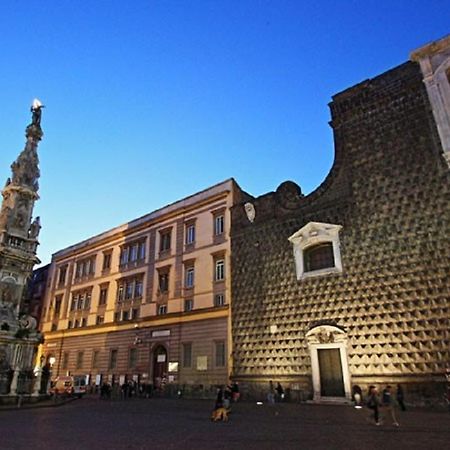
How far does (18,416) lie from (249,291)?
12.8m

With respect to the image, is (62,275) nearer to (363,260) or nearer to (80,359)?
(80,359)

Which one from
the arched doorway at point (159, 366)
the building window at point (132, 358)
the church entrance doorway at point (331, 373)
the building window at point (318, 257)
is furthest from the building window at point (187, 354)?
the building window at point (318, 257)

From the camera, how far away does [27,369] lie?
58.3ft

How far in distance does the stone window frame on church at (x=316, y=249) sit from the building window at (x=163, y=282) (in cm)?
1017

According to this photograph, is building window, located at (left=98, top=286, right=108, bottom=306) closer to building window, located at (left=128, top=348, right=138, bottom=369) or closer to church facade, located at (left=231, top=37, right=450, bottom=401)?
building window, located at (left=128, top=348, right=138, bottom=369)

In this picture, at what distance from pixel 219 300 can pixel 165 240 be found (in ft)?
24.8

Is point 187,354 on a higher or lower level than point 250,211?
lower

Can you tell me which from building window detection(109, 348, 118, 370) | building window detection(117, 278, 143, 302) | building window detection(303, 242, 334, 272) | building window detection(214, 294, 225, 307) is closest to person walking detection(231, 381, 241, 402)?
building window detection(214, 294, 225, 307)

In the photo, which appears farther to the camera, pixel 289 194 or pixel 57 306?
pixel 57 306

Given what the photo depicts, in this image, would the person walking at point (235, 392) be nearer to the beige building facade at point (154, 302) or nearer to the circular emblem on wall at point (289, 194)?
the beige building facade at point (154, 302)

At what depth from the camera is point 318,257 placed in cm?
2016

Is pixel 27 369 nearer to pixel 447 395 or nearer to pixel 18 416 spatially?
pixel 18 416

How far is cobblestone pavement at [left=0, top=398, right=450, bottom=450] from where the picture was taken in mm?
7344

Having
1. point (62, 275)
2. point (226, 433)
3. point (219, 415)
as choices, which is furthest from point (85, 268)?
point (226, 433)
